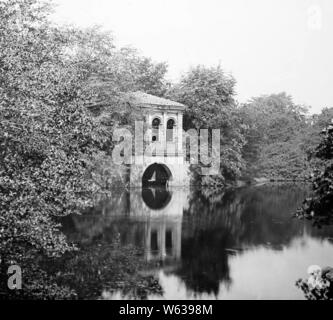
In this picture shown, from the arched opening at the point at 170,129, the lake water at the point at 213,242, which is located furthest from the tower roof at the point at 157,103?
the lake water at the point at 213,242

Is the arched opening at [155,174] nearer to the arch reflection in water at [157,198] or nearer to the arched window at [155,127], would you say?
the arched window at [155,127]

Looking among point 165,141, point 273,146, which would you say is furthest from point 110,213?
point 273,146

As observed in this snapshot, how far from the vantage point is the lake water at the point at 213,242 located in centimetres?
1307

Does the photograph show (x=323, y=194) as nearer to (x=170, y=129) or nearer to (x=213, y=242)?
(x=213, y=242)

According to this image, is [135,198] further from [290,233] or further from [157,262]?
[157,262]

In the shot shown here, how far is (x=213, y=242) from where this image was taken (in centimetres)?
1916

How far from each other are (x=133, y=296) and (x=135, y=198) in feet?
72.4

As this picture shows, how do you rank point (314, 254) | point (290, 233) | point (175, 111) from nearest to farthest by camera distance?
point (314, 254), point (290, 233), point (175, 111)

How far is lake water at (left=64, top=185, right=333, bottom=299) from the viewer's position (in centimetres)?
1307

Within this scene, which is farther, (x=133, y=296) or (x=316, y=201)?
(x=133, y=296)

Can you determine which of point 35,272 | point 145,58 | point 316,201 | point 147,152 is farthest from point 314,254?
point 145,58

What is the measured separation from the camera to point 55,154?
36.1ft

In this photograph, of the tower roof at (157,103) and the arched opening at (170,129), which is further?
the arched opening at (170,129)
